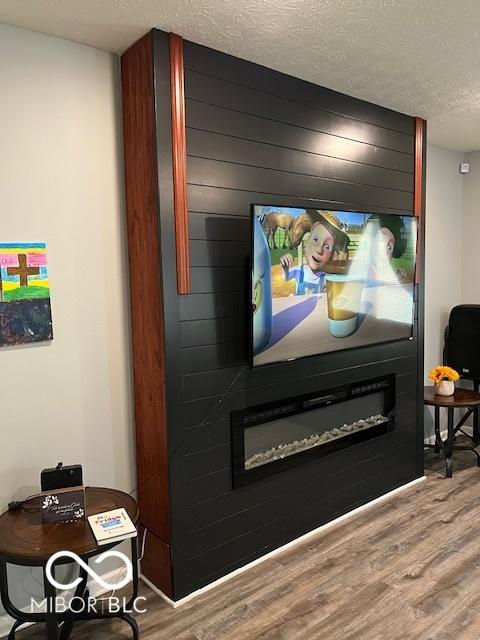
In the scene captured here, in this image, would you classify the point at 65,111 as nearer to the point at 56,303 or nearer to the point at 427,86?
the point at 56,303

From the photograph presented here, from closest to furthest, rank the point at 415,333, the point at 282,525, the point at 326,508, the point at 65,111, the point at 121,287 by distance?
1. the point at 65,111
2. the point at 121,287
3. the point at 282,525
4. the point at 326,508
5. the point at 415,333

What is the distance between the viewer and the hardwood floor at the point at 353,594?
2.14 metres

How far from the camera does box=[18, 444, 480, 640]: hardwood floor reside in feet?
7.03

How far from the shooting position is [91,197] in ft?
7.53

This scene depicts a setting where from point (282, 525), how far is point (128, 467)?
921mm

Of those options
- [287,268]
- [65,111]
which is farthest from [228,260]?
[65,111]

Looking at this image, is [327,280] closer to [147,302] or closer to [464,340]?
[147,302]

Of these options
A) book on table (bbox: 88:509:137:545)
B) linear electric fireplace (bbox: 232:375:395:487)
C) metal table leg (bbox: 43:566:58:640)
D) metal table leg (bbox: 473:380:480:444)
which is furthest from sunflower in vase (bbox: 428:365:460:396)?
metal table leg (bbox: 43:566:58:640)

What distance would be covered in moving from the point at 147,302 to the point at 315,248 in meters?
0.92

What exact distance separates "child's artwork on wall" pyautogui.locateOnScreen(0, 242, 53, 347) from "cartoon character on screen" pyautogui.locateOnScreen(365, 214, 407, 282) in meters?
1.77

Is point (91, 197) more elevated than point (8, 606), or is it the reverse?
point (91, 197)

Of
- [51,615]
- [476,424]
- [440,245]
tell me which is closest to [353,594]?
[51,615]

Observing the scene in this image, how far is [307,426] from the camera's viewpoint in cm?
288

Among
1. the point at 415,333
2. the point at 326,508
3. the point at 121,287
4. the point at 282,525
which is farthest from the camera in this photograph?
the point at 415,333
